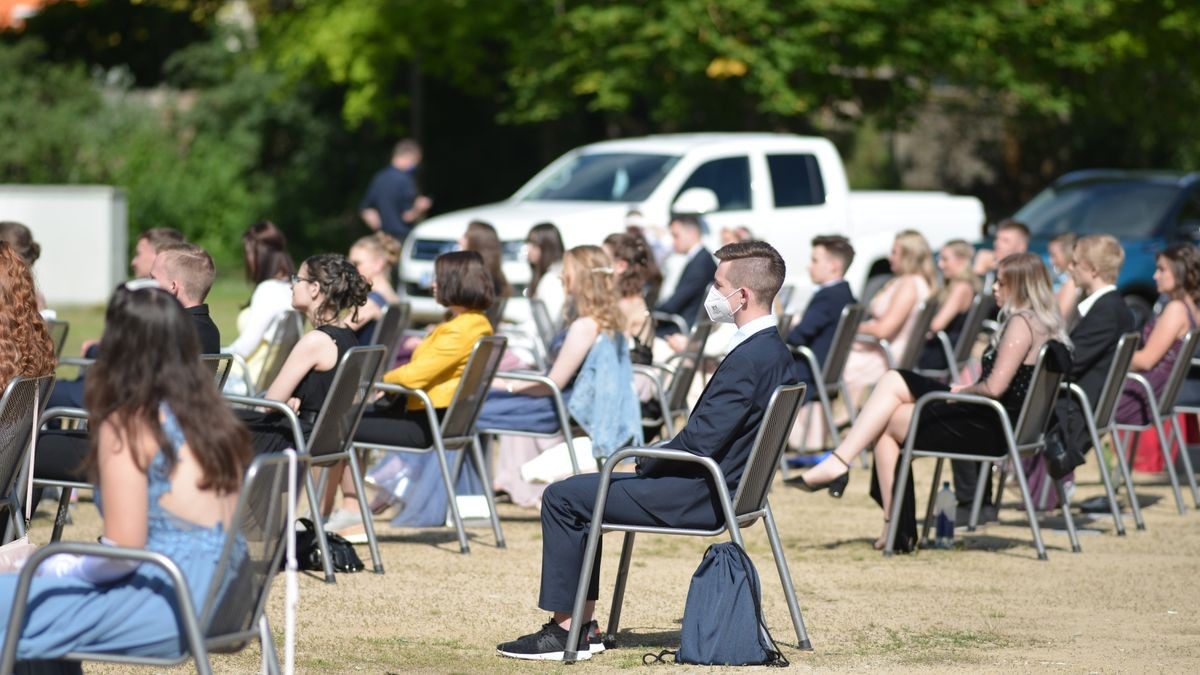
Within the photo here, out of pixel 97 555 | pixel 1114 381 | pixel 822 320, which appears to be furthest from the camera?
pixel 822 320

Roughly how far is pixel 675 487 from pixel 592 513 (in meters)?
0.29

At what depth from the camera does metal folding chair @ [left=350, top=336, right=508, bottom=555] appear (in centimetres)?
829

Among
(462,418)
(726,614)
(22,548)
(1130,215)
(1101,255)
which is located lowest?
(726,614)

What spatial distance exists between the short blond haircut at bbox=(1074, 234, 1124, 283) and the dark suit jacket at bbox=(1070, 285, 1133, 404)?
0.72 feet

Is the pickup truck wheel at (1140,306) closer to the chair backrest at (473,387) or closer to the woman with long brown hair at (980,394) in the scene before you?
the woman with long brown hair at (980,394)

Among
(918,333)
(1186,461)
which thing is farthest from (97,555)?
(918,333)

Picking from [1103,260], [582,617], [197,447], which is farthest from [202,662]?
[1103,260]

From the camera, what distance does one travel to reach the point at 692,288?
12594 mm

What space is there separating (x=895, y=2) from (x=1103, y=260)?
12.8 meters

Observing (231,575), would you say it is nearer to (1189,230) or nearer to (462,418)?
(462,418)

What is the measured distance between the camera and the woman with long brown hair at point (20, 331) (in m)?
6.02

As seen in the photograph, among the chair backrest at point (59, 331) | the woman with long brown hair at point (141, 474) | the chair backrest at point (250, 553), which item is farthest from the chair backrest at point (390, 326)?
the woman with long brown hair at point (141, 474)

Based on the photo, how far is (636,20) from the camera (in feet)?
74.2

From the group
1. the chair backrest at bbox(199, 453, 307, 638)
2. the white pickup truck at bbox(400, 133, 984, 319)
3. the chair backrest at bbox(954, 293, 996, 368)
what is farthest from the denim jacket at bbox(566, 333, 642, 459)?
the white pickup truck at bbox(400, 133, 984, 319)
